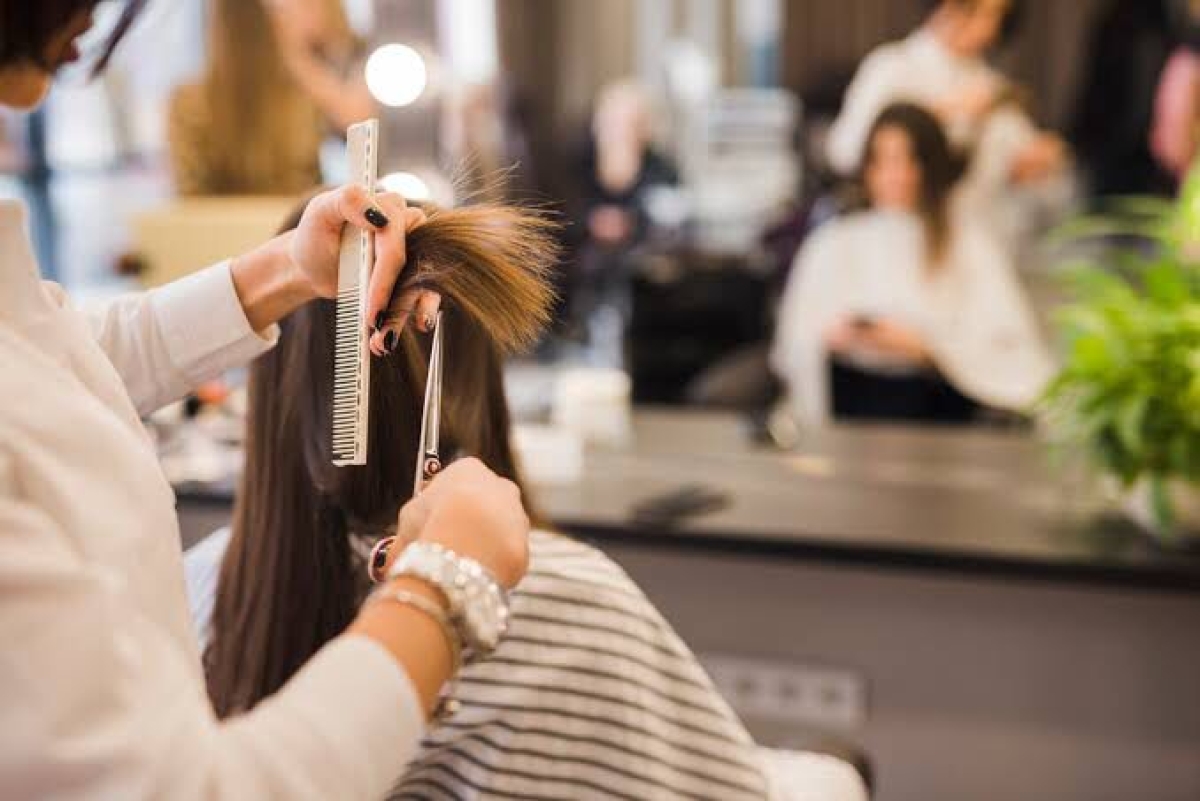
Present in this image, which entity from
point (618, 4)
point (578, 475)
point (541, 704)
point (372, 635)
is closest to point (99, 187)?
point (618, 4)

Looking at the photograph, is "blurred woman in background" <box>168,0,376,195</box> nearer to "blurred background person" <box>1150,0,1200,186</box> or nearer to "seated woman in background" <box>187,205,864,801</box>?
"seated woman in background" <box>187,205,864,801</box>

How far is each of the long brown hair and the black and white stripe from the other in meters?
0.14

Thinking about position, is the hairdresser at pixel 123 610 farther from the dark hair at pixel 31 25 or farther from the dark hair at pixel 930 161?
the dark hair at pixel 930 161

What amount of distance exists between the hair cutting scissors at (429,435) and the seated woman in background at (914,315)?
2537 mm

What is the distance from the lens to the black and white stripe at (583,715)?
1044 mm

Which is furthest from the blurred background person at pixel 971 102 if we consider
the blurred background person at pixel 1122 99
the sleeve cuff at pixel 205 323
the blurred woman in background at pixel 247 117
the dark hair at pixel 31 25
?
the dark hair at pixel 31 25

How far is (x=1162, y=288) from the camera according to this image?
1.84 m

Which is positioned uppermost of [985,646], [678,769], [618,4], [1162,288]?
[618,4]

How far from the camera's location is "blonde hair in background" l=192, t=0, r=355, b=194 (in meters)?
2.67

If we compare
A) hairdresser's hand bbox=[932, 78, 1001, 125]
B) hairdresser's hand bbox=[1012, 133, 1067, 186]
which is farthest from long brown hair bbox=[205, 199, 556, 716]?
hairdresser's hand bbox=[1012, 133, 1067, 186]

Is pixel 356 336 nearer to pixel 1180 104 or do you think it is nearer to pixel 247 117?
pixel 247 117

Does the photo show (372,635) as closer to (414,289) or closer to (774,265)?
(414,289)

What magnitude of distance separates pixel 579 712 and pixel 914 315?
8.34 feet

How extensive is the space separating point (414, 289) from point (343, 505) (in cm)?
21
